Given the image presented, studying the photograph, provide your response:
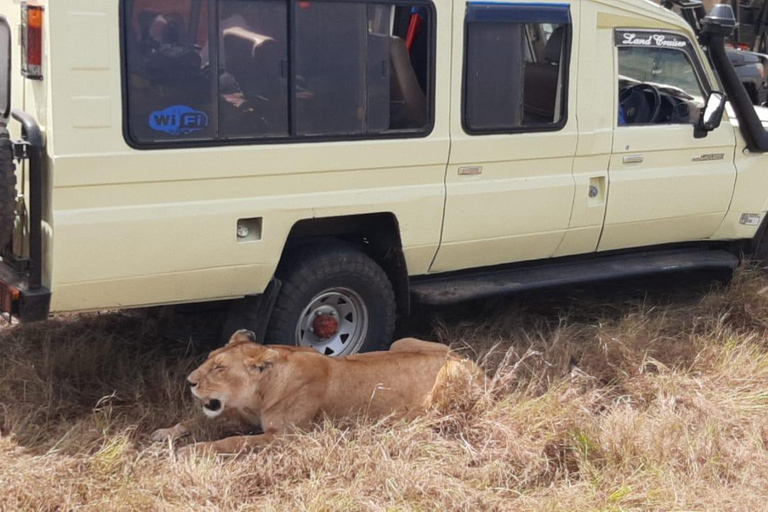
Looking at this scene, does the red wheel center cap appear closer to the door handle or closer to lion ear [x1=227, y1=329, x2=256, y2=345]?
lion ear [x1=227, y1=329, x2=256, y2=345]

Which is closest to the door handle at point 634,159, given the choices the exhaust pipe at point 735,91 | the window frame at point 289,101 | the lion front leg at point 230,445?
the exhaust pipe at point 735,91

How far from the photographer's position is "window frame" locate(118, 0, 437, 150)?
4.54m

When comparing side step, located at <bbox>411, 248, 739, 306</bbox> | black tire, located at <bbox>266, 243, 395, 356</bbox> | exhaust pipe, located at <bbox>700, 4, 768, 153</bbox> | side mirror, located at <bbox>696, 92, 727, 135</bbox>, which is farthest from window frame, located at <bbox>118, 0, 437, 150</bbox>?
exhaust pipe, located at <bbox>700, 4, 768, 153</bbox>

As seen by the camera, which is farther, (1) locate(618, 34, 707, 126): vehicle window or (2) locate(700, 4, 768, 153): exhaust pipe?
(2) locate(700, 4, 768, 153): exhaust pipe

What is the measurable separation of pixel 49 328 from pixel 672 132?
11.9ft

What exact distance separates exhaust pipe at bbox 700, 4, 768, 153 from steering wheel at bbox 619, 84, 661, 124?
45 cm

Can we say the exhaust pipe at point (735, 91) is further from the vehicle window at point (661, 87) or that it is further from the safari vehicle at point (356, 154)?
the vehicle window at point (661, 87)

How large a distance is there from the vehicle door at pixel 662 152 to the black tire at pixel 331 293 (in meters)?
1.51

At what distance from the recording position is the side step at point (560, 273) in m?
5.79

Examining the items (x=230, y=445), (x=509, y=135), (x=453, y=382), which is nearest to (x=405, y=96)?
(x=509, y=135)

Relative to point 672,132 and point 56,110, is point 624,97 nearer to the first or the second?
point 672,132

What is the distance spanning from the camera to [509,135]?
5.74 metres

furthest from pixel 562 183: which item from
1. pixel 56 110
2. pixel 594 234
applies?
pixel 56 110

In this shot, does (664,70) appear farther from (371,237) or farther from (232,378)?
(232,378)
